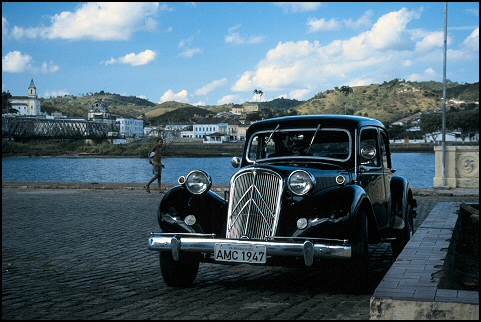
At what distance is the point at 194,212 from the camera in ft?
23.0

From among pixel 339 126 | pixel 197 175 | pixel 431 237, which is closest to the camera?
pixel 197 175

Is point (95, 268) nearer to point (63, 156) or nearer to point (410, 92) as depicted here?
point (63, 156)

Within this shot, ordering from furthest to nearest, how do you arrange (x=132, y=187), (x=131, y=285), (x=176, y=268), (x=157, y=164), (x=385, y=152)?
1. (x=132, y=187)
2. (x=157, y=164)
3. (x=385, y=152)
4. (x=131, y=285)
5. (x=176, y=268)

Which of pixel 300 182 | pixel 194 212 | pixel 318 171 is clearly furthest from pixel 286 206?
pixel 194 212

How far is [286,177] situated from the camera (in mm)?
6660

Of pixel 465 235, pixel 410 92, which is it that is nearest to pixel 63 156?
pixel 410 92

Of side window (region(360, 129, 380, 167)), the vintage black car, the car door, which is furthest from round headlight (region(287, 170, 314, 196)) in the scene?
side window (region(360, 129, 380, 167))

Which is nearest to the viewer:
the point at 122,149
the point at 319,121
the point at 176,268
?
the point at 176,268

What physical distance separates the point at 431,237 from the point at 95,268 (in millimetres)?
4287

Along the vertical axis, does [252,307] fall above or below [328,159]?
below

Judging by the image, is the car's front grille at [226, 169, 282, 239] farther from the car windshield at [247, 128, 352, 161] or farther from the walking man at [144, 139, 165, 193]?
the walking man at [144, 139, 165, 193]

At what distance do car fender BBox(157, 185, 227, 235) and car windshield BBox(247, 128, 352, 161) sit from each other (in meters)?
1.16

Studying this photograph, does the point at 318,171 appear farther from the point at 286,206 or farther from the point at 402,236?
the point at 402,236

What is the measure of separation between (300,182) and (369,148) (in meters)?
1.49
